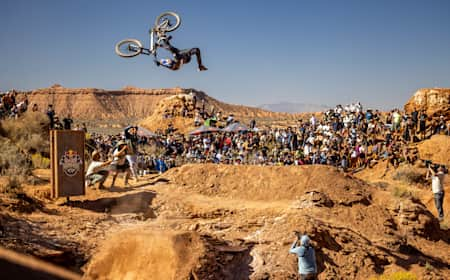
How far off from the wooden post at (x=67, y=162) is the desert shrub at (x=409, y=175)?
14.0 meters

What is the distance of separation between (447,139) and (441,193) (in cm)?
1001

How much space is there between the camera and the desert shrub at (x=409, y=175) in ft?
65.2

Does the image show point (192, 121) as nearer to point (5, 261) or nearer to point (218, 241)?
point (218, 241)

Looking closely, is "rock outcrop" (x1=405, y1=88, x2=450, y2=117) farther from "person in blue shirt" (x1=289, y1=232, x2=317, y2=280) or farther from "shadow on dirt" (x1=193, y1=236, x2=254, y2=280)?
"person in blue shirt" (x1=289, y1=232, x2=317, y2=280)

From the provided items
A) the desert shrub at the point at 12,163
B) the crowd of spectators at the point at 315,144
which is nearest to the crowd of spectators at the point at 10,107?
the crowd of spectators at the point at 315,144

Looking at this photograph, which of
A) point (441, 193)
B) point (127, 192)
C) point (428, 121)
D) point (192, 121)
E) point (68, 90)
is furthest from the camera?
point (68, 90)

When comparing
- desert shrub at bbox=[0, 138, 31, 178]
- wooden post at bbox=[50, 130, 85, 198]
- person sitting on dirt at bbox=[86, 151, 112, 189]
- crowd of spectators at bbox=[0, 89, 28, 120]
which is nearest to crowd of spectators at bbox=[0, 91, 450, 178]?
crowd of spectators at bbox=[0, 89, 28, 120]

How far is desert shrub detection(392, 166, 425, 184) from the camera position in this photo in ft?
65.2

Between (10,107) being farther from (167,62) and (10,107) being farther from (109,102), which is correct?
(109,102)

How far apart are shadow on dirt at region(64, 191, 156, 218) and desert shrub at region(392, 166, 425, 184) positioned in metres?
12.0

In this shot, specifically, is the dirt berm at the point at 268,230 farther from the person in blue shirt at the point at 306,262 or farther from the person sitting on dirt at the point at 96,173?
the person sitting on dirt at the point at 96,173

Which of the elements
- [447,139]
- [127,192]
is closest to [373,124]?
[447,139]

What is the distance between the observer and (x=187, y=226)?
38.4ft

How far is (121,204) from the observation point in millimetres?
12633
